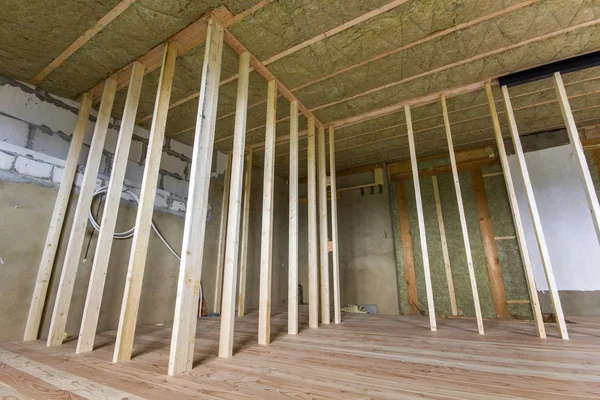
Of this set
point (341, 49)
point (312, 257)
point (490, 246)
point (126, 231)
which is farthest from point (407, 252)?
point (126, 231)

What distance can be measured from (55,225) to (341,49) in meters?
3.09

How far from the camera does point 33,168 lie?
2.58 m

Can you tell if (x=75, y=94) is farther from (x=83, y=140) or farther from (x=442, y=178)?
(x=442, y=178)

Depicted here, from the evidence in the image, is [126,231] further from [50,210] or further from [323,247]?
[323,247]

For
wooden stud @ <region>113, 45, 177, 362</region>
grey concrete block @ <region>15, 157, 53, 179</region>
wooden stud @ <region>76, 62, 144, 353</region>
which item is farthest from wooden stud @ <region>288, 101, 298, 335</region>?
grey concrete block @ <region>15, 157, 53, 179</region>

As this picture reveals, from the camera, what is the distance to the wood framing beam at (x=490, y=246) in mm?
4117

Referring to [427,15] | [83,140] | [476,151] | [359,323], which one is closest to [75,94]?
[83,140]

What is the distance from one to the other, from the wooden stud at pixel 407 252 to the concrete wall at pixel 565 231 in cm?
163

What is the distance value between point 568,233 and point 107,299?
5857mm

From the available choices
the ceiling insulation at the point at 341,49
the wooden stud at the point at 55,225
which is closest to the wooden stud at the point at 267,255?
the ceiling insulation at the point at 341,49

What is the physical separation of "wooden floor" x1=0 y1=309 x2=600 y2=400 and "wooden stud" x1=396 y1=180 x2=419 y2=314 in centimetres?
225

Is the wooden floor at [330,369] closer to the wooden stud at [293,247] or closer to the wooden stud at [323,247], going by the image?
the wooden stud at [293,247]

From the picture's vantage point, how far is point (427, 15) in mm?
2273

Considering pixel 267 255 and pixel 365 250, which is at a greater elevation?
pixel 365 250
